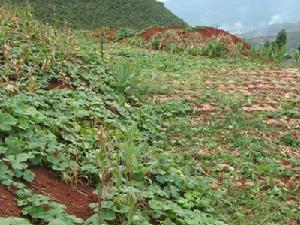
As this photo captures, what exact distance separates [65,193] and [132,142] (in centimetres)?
68

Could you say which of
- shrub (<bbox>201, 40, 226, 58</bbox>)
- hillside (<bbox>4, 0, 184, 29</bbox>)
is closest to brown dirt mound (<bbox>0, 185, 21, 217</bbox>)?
shrub (<bbox>201, 40, 226, 58</bbox>)

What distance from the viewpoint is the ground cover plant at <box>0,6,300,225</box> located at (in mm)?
3533

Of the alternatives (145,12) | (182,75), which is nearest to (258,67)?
(182,75)

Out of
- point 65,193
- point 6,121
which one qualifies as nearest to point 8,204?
point 65,193

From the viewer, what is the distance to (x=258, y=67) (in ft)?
38.5

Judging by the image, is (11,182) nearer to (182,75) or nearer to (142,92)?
(142,92)

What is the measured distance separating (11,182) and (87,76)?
3.86 metres

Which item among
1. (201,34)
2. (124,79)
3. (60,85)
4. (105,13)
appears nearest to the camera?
(60,85)

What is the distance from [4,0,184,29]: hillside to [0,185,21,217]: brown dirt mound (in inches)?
1175

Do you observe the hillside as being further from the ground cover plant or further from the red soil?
Answer: the red soil

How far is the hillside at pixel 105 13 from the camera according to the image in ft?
112

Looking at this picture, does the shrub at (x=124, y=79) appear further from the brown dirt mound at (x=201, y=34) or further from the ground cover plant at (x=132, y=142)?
the brown dirt mound at (x=201, y=34)

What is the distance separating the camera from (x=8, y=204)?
313cm

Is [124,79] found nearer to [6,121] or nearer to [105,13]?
[6,121]
